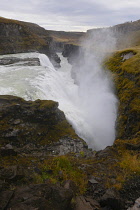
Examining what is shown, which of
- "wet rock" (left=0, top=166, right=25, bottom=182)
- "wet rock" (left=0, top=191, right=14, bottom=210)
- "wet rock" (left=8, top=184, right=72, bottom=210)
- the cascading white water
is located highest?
"wet rock" (left=0, top=191, right=14, bottom=210)

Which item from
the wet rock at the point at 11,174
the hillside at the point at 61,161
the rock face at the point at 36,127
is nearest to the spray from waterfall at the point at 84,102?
the hillside at the point at 61,161

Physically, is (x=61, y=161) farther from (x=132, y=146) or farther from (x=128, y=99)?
(x=128, y=99)

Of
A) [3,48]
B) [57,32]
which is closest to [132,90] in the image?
[3,48]

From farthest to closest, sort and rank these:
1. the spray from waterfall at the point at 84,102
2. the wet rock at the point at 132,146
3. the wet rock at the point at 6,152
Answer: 1. the spray from waterfall at the point at 84,102
2. the wet rock at the point at 132,146
3. the wet rock at the point at 6,152

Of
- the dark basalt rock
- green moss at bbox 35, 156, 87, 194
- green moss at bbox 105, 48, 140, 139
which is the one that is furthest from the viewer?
green moss at bbox 105, 48, 140, 139

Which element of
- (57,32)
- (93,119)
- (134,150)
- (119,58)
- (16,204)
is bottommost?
(93,119)

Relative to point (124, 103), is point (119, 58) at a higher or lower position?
higher

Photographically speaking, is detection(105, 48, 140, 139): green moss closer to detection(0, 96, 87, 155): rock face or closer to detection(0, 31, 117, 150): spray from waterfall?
detection(0, 31, 117, 150): spray from waterfall

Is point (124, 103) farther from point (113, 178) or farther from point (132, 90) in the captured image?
point (113, 178)

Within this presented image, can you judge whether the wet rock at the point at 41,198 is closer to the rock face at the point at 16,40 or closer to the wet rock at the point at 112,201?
the wet rock at the point at 112,201

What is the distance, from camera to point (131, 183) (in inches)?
336

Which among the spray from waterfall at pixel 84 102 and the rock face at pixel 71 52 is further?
the rock face at pixel 71 52

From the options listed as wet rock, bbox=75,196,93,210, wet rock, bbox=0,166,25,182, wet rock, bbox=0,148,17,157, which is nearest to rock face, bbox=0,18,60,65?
wet rock, bbox=0,148,17,157

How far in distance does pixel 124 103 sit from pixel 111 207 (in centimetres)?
1578
